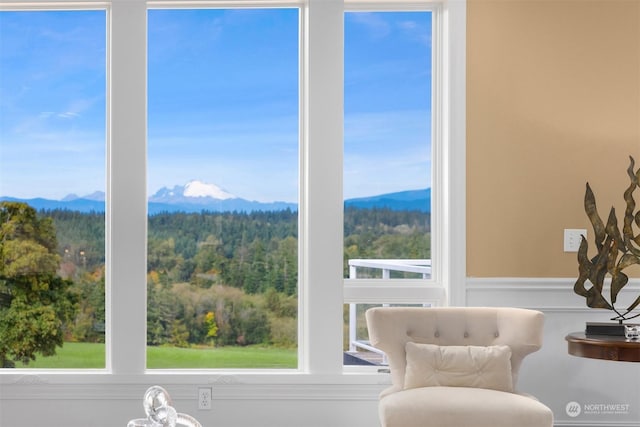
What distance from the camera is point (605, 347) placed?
3035mm

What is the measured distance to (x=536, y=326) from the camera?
10.3 feet

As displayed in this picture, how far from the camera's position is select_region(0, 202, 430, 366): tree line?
387cm

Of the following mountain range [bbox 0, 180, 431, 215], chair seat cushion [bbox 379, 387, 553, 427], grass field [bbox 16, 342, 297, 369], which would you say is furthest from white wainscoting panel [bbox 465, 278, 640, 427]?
grass field [bbox 16, 342, 297, 369]

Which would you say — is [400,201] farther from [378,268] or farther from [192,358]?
[192,358]

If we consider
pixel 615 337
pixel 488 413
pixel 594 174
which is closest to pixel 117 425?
pixel 488 413

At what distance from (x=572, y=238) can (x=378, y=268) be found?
1.08 meters

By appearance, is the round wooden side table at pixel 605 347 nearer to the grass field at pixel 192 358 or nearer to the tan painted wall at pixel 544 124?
the tan painted wall at pixel 544 124

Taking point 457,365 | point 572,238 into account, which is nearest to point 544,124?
point 572,238

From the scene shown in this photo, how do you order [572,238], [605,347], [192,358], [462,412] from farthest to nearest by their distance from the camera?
[192,358], [572,238], [605,347], [462,412]

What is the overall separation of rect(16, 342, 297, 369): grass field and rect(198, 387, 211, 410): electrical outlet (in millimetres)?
164

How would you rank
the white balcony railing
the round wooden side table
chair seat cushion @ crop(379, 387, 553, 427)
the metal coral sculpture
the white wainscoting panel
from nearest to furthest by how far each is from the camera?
chair seat cushion @ crop(379, 387, 553, 427) < the round wooden side table < the metal coral sculpture < the white wainscoting panel < the white balcony railing

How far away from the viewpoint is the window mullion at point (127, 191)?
12.3 feet

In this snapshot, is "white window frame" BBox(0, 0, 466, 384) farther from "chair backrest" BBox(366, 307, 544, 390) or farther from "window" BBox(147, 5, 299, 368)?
"chair backrest" BBox(366, 307, 544, 390)

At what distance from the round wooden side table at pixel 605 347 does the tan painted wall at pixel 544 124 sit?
64 centimetres
